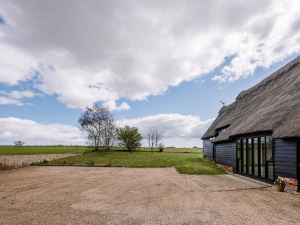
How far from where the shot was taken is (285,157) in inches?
449

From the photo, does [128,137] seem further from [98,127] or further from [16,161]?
[16,161]

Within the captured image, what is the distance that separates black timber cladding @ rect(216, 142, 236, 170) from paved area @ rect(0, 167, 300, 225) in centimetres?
574

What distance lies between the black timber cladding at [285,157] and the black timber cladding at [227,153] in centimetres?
587

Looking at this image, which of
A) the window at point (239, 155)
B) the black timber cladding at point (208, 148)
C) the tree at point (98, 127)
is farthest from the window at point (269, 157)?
the tree at point (98, 127)

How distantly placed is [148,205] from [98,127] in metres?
44.4

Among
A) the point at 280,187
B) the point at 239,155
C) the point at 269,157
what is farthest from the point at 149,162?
the point at 280,187

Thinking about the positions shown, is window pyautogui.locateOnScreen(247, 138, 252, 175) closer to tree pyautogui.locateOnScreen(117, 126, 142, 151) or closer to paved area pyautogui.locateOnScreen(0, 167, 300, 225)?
paved area pyautogui.locateOnScreen(0, 167, 300, 225)

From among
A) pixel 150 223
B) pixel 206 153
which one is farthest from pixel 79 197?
pixel 206 153

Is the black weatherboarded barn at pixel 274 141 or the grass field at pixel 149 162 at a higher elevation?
the black weatherboarded barn at pixel 274 141

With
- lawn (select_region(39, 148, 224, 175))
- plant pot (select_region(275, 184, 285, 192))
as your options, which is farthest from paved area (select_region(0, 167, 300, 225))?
lawn (select_region(39, 148, 224, 175))

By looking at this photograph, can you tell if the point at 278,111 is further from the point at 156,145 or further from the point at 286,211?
the point at 156,145

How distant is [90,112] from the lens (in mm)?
52281

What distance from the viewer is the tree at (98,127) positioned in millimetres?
51844

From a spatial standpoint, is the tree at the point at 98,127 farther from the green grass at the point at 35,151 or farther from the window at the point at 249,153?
the window at the point at 249,153
